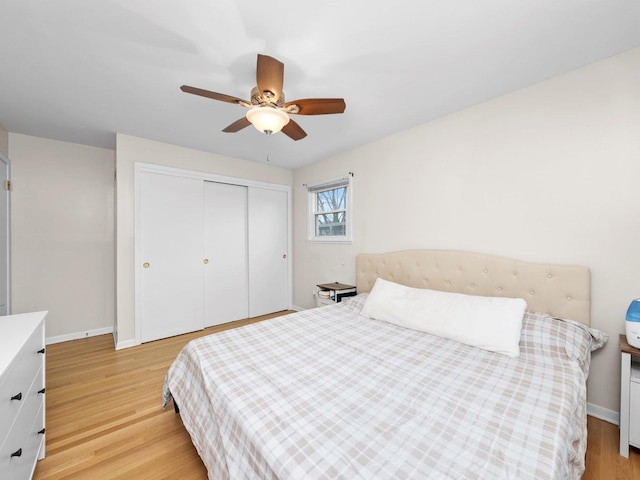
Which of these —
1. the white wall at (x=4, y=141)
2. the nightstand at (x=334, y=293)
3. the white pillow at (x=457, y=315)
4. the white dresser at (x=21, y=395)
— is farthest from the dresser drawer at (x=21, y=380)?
the white wall at (x=4, y=141)

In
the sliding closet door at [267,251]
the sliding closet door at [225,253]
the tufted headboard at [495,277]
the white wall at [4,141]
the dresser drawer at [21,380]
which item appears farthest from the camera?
the sliding closet door at [267,251]

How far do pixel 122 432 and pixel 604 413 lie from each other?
3.17 metres

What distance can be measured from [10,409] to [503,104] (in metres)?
3.42

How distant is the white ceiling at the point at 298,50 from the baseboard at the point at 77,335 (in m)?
2.46

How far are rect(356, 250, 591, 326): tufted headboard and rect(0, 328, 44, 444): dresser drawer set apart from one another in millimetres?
2655

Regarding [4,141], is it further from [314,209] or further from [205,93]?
[314,209]

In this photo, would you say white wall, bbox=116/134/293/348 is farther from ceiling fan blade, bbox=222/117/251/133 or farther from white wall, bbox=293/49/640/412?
white wall, bbox=293/49/640/412

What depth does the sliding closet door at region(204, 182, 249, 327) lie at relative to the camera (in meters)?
3.64

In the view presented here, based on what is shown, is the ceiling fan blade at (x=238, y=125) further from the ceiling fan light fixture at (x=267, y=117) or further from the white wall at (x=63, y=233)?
the white wall at (x=63, y=233)

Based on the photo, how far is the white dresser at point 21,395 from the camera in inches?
39.8

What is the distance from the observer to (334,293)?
10.3 ft

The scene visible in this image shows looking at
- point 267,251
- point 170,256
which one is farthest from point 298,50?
point 267,251

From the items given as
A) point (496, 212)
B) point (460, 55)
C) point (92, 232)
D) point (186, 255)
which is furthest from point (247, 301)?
point (460, 55)

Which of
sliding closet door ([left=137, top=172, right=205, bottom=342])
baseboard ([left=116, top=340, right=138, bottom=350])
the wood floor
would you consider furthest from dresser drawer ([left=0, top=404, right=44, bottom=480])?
sliding closet door ([left=137, top=172, right=205, bottom=342])
